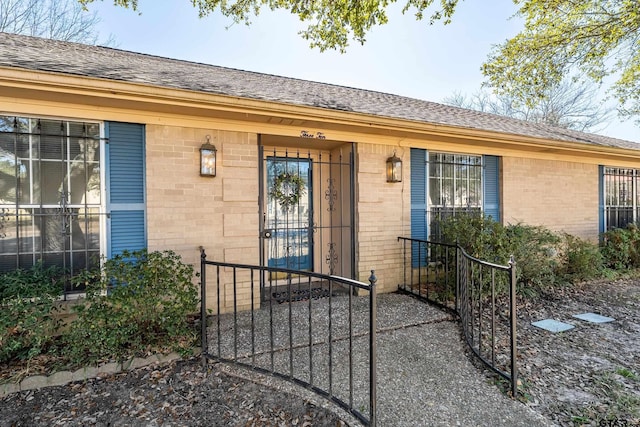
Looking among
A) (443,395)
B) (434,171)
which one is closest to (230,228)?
(443,395)

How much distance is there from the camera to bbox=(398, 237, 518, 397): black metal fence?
2838 mm

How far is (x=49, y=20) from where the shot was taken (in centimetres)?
1195

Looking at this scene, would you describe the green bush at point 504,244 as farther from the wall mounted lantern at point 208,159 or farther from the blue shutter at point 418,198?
the wall mounted lantern at point 208,159

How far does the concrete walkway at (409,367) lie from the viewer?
2359mm

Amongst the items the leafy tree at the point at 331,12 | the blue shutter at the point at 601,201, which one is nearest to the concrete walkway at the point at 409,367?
the leafy tree at the point at 331,12

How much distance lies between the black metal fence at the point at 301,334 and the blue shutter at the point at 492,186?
336 centimetres

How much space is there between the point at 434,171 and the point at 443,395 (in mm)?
4199

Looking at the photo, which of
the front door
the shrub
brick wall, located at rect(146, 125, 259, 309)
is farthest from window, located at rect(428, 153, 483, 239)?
brick wall, located at rect(146, 125, 259, 309)

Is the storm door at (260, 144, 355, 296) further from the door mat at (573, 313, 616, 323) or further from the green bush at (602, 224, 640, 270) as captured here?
the green bush at (602, 224, 640, 270)

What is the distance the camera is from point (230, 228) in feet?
14.1

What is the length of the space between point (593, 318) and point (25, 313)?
6798 mm

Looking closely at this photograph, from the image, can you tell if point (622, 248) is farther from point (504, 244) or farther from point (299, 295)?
point (299, 295)

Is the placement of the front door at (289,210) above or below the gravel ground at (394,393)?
above

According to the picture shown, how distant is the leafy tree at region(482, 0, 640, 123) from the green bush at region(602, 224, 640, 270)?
4.18 m
